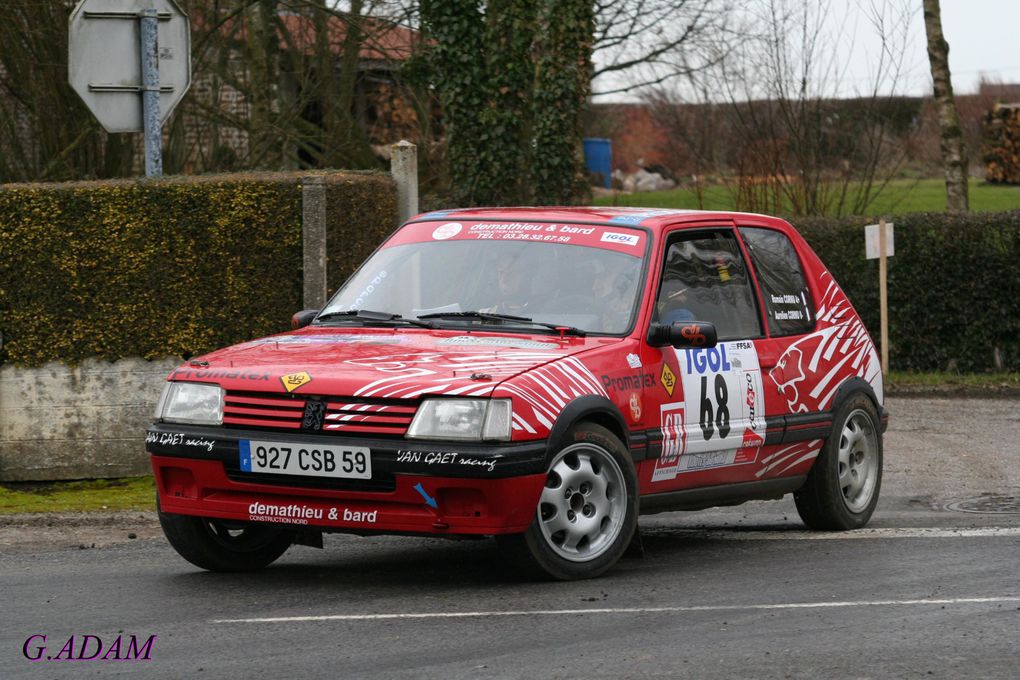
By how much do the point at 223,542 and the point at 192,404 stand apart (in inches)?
32.9

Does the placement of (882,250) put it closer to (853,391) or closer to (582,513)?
(853,391)

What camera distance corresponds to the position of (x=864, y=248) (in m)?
19.5

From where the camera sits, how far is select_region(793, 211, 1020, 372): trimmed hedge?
18.8m

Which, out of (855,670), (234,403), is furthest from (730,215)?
(855,670)

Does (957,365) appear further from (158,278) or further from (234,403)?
(234,403)

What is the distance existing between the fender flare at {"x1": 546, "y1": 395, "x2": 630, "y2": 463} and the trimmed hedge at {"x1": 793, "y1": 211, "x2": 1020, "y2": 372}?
12.4 metres

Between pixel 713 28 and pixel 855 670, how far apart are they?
3040cm

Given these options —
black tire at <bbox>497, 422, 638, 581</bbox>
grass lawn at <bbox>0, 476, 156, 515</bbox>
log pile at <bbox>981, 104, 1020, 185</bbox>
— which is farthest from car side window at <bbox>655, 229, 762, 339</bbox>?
log pile at <bbox>981, 104, 1020, 185</bbox>

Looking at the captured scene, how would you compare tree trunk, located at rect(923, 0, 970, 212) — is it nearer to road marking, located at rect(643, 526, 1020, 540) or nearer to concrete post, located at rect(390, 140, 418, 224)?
concrete post, located at rect(390, 140, 418, 224)

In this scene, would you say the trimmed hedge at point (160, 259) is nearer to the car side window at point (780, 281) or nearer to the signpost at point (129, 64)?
the signpost at point (129, 64)

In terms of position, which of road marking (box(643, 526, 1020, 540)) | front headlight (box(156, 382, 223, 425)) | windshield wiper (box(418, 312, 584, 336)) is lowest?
road marking (box(643, 526, 1020, 540))

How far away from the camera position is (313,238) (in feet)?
40.2

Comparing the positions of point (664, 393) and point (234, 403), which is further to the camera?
point (664, 393)

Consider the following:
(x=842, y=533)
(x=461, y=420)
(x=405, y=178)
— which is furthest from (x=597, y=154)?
(x=461, y=420)
